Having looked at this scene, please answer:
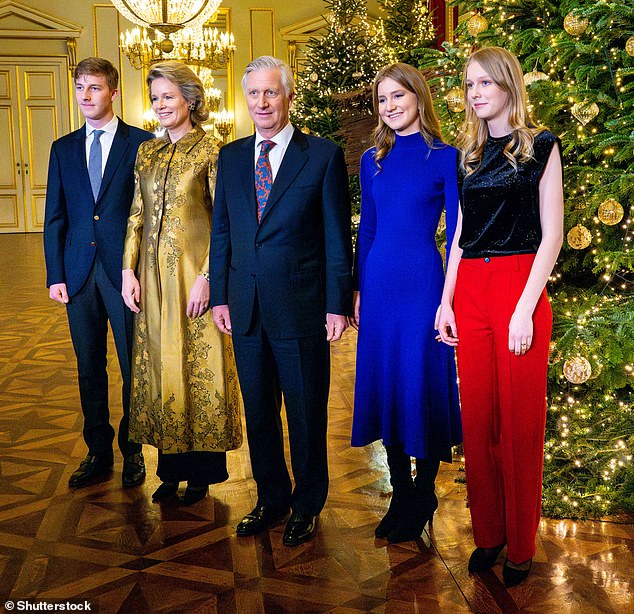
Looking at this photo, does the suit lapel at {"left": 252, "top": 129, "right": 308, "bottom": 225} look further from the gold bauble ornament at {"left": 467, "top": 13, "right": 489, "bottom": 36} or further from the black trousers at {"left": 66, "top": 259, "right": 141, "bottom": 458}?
the gold bauble ornament at {"left": 467, "top": 13, "right": 489, "bottom": 36}

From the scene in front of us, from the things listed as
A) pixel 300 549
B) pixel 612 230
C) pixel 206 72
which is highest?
pixel 206 72

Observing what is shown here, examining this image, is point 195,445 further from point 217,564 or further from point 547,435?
point 547,435

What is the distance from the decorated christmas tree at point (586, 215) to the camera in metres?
3.01

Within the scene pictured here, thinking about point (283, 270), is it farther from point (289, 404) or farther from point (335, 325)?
point (289, 404)

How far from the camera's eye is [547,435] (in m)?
3.54

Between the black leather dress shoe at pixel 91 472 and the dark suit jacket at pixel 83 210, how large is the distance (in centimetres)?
74

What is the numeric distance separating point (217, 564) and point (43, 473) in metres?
1.27

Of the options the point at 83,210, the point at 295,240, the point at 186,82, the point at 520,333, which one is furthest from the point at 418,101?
the point at 83,210

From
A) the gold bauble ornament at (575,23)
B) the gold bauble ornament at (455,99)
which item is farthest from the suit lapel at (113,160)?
the gold bauble ornament at (575,23)

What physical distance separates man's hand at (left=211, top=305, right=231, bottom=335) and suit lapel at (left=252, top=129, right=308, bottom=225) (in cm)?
37

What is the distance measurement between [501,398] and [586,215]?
1.05m

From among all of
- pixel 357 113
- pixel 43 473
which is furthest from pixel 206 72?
pixel 43 473

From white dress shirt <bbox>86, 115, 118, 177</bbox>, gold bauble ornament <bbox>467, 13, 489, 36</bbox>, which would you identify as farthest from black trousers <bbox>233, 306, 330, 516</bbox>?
gold bauble ornament <bbox>467, 13, 489, 36</bbox>

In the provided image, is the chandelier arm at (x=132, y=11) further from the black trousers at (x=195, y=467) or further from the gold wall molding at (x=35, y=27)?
the gold wall molding at (x=35, y=27)
